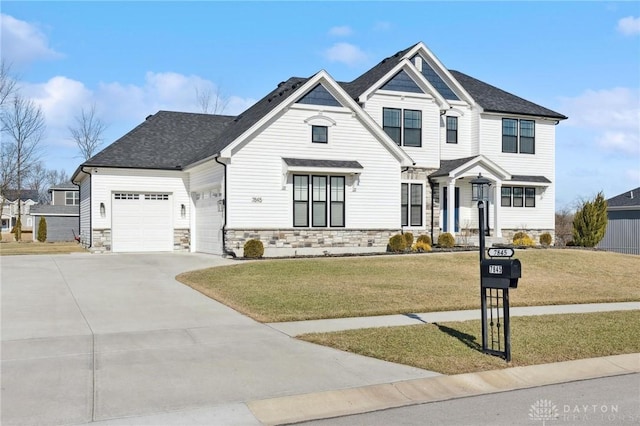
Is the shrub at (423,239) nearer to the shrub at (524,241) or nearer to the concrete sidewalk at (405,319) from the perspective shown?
the shrub at (524,241)

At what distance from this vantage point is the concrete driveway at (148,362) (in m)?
6.11

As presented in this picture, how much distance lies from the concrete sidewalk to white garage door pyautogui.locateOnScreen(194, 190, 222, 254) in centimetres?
1221

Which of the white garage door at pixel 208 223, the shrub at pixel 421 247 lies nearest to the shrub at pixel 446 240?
the shrub at pixel 421 247

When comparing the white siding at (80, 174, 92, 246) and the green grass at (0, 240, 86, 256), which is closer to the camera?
the green grass at (0, 240, 86, 256)

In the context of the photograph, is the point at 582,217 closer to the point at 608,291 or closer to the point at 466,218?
the point at 466,218

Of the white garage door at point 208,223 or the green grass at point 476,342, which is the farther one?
the white garage door at point 208,223

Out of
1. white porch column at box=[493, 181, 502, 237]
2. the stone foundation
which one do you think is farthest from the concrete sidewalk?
white porch column at box=[493, 181, 502, 237]

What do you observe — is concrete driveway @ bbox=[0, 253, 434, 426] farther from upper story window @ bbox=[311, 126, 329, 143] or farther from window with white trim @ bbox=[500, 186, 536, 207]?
window with white trim @ bbox=[500, 186, 536, 207]

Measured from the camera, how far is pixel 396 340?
30.0ft

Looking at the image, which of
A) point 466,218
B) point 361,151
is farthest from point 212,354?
point 466,218

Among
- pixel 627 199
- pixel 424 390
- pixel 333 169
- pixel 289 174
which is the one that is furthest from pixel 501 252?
pixel 627 199

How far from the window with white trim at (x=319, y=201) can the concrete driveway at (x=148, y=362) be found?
32.4 feet

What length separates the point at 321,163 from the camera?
2241 centimetres

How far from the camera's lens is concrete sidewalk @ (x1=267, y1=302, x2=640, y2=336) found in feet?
33.2
